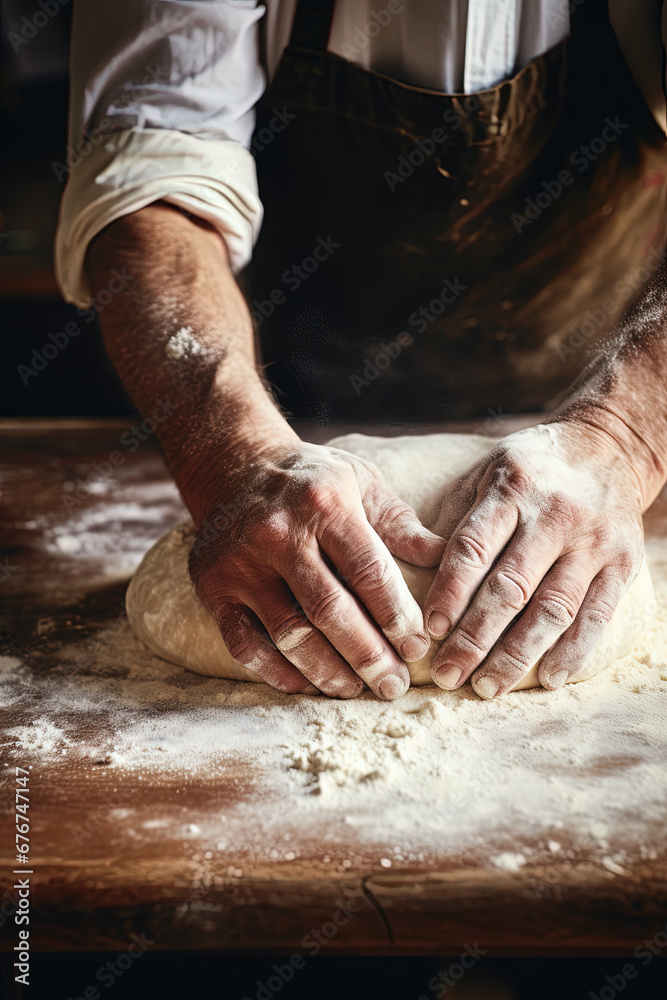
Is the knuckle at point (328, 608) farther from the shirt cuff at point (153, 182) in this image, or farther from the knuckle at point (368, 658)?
the shirt cuff at point (153, 182)

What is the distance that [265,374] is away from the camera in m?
1.20

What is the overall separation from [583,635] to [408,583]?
24cm

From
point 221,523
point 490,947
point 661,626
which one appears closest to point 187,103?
point 221,523

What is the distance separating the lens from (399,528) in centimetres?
98

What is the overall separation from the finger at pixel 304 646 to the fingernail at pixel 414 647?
0.25ft

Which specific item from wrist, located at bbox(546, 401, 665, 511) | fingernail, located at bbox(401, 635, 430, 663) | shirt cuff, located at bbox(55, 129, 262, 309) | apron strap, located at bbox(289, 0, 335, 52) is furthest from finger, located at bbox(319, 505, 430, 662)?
apron strap, located at bbox(289, 0, 335, 52)

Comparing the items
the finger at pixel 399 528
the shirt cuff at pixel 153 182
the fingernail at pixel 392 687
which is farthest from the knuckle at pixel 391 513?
the shirt cuff at pixel 153 182

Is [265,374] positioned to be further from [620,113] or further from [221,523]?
[620,113]

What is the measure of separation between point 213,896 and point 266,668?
0.33 meters

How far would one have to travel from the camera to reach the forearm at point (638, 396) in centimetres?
107

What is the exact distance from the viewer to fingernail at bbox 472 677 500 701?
89 cm

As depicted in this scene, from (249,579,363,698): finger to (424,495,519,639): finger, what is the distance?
0.13m

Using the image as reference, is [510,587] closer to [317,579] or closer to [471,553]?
[471,553]

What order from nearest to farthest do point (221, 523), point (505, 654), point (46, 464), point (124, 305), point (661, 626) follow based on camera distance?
point (505, 654) → point (221, 523) → point (661, 626) → point (124, 305) → point (46, 464)
